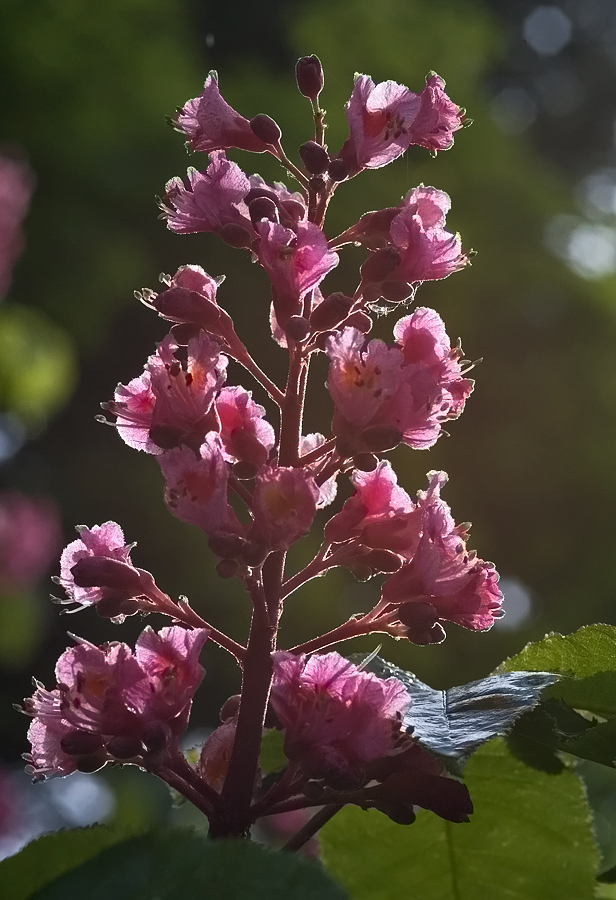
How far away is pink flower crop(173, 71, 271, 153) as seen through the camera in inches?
41.2

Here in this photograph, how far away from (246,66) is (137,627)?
4403 mm

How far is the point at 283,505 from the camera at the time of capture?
0.85 m

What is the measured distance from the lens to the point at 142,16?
7.64 meters

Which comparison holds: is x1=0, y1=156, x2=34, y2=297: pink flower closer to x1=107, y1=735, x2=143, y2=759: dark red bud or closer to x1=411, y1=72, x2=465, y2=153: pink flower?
x1=411, y1=72, x2=465, y2=153: pink flower

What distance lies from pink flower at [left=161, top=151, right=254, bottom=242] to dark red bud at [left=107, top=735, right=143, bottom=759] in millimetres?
479

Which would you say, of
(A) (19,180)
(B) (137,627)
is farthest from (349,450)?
(B) (137,627)

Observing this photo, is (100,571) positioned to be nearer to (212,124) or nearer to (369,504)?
(369,504)

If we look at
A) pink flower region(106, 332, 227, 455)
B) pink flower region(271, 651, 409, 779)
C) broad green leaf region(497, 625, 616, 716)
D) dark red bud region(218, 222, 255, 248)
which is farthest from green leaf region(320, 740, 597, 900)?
dark red bud region(218, 222, 255, 248)

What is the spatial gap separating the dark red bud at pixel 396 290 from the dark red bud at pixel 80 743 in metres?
0.49

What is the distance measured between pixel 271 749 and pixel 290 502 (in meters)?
0.34

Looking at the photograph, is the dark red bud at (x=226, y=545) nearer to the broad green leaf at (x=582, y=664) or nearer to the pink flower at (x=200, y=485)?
the pink flower at (x=200, y=485)

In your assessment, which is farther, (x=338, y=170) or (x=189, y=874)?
(x=338, y=170)

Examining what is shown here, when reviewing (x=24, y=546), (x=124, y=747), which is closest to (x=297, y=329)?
(x=124, y=747)

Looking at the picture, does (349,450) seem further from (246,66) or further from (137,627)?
(246,66)
